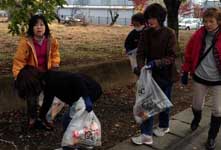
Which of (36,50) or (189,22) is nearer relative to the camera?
(36,50)

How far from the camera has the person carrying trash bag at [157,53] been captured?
16.9ft

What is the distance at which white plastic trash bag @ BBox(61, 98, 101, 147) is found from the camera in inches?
167

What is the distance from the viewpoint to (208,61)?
17.4 feet

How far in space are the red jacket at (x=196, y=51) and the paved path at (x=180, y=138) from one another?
0.91 meters

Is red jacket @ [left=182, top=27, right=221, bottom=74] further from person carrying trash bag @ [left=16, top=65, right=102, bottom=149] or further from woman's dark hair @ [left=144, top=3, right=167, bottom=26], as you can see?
person carrying trash bag @ [left=16, top=65, right=102, bottom=149]

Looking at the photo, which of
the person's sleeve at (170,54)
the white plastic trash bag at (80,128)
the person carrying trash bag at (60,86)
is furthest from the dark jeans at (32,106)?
the person's sleeve at (170,54)

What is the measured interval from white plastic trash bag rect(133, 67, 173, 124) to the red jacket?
62 cm

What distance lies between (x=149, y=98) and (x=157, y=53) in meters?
0.57

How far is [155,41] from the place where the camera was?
5.23 m

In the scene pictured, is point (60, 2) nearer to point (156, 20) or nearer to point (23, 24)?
point (23, 24)

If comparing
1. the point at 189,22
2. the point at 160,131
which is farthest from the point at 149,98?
the point at 189,22

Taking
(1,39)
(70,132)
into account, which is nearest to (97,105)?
(70,132)

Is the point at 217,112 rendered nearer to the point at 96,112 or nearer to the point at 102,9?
the point at 96,112

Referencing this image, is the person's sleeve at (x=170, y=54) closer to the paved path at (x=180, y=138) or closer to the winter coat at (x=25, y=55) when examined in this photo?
the paved path at (x=180, y=138)
